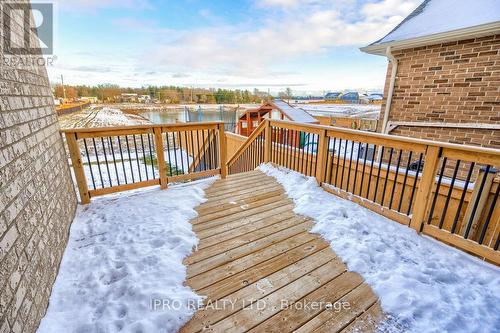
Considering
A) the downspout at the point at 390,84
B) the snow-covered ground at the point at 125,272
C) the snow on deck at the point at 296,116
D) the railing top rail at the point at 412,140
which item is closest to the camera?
the snow-covered ground at the point at 125,272

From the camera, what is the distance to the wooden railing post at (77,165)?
108 inches

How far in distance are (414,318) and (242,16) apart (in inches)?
439

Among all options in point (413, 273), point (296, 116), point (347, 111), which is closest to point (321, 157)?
point (413, 273)

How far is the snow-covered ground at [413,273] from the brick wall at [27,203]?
208 cm

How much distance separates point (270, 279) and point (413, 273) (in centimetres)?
117

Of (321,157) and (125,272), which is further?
(321,157)

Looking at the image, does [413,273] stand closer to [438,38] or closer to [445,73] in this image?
[445,73]

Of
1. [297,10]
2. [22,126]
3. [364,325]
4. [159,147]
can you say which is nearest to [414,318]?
[364,325]

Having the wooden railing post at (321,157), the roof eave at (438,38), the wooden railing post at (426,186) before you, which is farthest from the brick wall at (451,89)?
the wooden railing post at (426,186)

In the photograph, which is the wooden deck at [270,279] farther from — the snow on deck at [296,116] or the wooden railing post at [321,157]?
the snow on deck at [296,116]

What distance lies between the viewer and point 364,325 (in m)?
1.42

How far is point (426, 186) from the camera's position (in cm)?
224

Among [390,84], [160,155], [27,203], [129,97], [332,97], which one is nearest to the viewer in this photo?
[27,203]

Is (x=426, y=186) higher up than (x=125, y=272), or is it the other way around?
(x=426, y=186)
